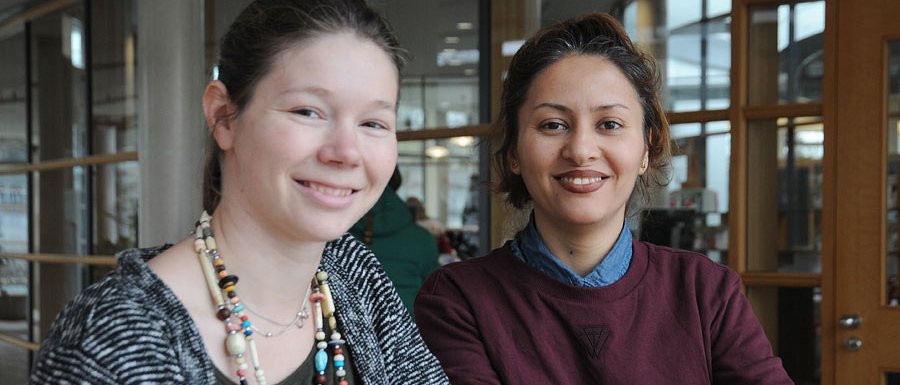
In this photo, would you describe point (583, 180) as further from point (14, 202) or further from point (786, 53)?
point (14, 202)

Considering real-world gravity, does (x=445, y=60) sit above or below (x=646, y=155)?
above

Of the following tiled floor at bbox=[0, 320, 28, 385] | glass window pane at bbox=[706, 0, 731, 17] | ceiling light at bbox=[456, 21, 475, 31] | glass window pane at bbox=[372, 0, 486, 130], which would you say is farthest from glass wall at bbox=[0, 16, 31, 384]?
glass window pane at bbox=[706, 0, 731, 17]

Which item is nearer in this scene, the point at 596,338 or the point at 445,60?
the point at 596,338

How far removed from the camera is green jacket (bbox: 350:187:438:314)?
327 centimetres

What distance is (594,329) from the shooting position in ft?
4.84

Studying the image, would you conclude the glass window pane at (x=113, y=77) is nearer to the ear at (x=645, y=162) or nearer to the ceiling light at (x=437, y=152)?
the ceiling light at (x=437, y=152)

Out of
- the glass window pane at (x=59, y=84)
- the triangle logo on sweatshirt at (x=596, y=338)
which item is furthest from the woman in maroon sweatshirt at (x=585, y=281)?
the glass window pane at (x=59, y=84)

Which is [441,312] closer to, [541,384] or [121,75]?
[541,384]

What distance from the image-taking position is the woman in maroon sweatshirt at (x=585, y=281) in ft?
4.79

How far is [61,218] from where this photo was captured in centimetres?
607

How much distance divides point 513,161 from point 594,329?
336 millimetres

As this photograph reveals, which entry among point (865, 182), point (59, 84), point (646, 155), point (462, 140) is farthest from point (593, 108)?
point (59, 84)

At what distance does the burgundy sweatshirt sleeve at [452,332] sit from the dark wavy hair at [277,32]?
0.46m

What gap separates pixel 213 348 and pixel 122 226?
4623mm
